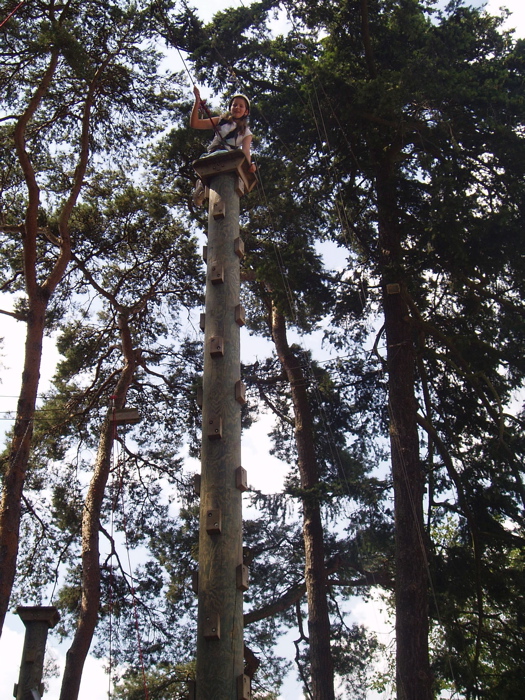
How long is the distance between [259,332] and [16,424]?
7.39 meters

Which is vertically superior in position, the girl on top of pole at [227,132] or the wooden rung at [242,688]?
the girl on top of pole at [227,132]

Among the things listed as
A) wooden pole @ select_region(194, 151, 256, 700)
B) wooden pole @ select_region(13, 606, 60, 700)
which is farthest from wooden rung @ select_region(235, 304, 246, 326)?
wooden pole @ select_region(13, 606, 60, 700)

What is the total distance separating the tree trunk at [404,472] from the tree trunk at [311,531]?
2.73 m

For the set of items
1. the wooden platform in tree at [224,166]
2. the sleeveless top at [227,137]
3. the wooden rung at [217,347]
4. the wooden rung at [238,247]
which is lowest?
the wooden rung at [217,347]

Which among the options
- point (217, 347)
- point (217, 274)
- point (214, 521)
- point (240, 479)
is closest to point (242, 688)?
point (214, 521)

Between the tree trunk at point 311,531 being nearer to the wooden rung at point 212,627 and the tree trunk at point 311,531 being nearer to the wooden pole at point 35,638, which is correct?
the wooden pole at point 35,638

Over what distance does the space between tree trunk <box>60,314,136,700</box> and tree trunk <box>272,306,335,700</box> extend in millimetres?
3105

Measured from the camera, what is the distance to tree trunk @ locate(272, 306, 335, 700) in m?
10.8

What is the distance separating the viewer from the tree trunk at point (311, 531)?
10750 millimetres

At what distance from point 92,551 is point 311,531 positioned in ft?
12.3

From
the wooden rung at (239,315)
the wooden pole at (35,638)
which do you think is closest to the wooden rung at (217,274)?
the wooden rung at (239,315)

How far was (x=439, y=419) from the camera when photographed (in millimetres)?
10680

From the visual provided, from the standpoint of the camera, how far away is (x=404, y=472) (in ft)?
28.3

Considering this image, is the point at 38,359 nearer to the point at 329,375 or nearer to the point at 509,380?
the point at 329,375
